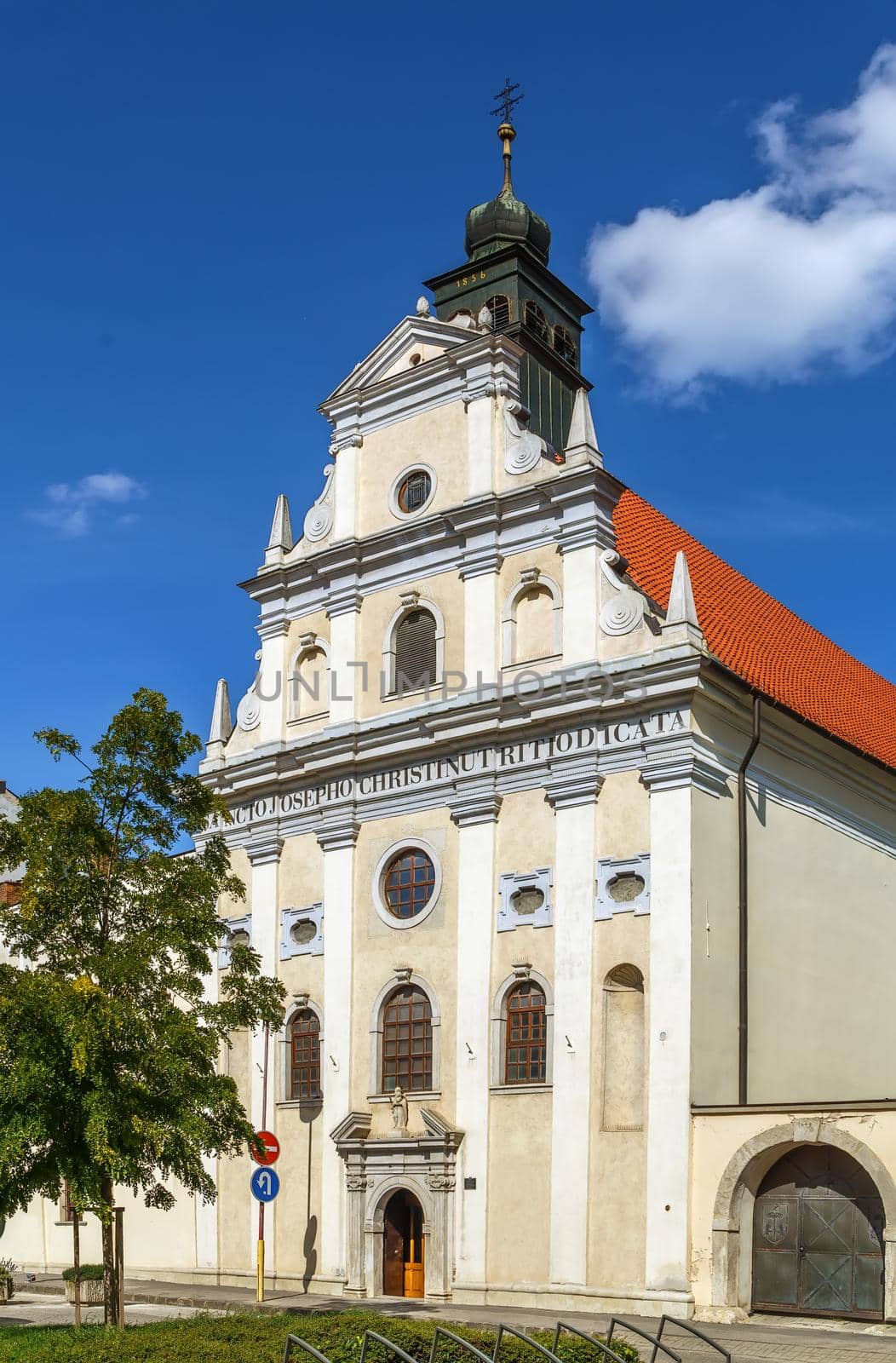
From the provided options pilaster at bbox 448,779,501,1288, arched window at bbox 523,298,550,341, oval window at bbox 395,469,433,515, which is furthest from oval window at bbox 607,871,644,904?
arched window at bbox 523,298,550,341

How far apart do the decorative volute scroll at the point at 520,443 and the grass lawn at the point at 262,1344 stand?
1480 centimetres

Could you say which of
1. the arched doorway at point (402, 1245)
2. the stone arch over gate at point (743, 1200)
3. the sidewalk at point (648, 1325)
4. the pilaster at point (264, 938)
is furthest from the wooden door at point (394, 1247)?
the stone arch over gate at point (743, 1200)

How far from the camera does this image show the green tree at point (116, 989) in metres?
16.8

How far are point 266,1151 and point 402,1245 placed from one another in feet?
14.2

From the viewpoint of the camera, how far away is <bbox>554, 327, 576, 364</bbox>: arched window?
106 ft

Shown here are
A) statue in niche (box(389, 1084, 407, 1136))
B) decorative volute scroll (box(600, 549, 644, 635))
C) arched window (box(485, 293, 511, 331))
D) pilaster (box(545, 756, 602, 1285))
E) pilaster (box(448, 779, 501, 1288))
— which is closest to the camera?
pilaster (box(545, 756, 602, 1285))

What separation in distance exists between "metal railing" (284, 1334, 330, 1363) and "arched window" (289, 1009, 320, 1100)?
12.9 meters

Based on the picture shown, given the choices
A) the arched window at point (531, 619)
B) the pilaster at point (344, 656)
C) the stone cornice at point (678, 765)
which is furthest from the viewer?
the pilaster at point (344, 656)

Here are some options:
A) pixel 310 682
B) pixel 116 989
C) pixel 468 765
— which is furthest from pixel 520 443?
pixel 116 989

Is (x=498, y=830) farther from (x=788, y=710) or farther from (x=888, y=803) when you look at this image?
(x=888, y=803)

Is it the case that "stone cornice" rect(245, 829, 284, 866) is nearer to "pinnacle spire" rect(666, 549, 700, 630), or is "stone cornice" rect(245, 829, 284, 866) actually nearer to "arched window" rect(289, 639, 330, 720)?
"arched window" rect(289, 639, 330, 720)

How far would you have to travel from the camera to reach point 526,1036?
76.6 ft

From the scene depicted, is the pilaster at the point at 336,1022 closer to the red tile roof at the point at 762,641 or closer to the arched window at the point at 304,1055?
the arched window at the point at 304,1055

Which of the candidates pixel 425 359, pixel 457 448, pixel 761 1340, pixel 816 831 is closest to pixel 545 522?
pixel 457 448
